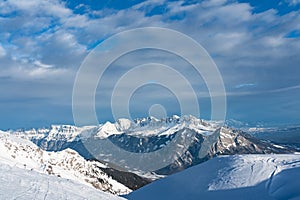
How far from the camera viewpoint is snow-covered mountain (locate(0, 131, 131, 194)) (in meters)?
86.0

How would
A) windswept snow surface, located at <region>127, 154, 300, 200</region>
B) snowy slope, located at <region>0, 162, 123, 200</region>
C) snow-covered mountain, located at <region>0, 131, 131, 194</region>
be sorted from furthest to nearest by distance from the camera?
snow-covered mountain, located at <region>0, 131, 131, 194</region> < windswept snow surface, located at <region>127, 154, 300, 200</region> < snowy slope, located at <region>0, 162, 123, 200</region>

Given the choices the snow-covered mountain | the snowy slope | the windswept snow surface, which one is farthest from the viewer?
the snow-covered mountain

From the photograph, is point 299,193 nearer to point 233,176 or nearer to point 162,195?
point 233,176

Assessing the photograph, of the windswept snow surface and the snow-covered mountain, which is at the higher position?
the snow-covered mountain

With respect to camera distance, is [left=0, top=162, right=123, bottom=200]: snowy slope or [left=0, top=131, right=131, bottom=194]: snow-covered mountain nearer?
[left=0, top=162, right=123, bottom=200]: snowy slope

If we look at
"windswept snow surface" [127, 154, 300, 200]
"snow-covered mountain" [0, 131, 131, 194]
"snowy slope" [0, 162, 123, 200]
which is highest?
"snow-covered mountain" [0, 131, 131, 194]

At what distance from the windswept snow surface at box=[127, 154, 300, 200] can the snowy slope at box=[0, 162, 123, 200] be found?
343 inches

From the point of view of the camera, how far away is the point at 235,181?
976 inches

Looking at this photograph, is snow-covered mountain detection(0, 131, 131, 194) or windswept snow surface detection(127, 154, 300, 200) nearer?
windswept snow surface detection(127, 154, 300, 200)

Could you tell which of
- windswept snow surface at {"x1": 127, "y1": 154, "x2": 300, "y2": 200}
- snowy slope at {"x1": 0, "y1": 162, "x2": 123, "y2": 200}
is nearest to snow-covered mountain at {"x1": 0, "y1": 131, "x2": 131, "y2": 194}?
windswept snow surface at {"x1": 127, "y1": 154, "x2": 300, "y2": 200}

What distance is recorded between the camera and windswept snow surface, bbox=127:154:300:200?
22703 millimetres

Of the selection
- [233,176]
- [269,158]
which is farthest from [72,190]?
[269,158]

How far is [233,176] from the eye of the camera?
25531mm

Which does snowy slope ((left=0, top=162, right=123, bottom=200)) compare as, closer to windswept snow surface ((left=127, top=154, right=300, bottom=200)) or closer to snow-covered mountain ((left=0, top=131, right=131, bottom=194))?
windswept snow surface ((left=127, top=154, right=300, bottom=200))
